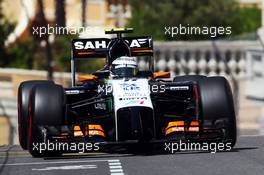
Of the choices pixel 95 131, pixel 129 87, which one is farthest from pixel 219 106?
pixel 95 131

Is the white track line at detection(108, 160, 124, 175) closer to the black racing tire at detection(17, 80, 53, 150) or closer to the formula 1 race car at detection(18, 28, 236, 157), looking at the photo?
the formula 1 race car at detection(18, 28, 236, 157)

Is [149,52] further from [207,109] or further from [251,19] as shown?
[251,19]

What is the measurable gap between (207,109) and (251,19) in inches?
1138

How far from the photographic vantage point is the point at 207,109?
18609mm

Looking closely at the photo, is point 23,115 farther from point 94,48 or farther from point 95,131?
point 94,48

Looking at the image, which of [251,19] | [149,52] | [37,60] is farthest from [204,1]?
[149,52]

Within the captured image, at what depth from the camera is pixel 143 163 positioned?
1711 centimetres

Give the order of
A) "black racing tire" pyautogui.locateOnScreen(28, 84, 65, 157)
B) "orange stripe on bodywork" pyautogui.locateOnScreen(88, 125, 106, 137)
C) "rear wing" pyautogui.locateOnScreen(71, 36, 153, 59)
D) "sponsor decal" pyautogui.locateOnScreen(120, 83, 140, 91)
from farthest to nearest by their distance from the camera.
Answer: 1. "rear wing" pyautogui.locateOnScreen(71, 36, 153, 59)
2. "sponsor decal" pyautogui.locateOnScreen(120, 83, 140, 91)
3. "orange stripe on bodywork" pyautogui.locateOnScreen(88, 125, 106, 137)
4. "black racing tire" pyautogui.locateOnScreen(28, 84, 65, 157)

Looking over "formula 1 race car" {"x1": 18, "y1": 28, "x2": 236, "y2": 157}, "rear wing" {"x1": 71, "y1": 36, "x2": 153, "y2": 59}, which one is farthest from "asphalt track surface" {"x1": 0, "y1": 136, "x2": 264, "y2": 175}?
"rear wing" {"x1": 71, "y1": 36, "x2": 153, "y2": 59}

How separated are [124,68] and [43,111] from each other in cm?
198

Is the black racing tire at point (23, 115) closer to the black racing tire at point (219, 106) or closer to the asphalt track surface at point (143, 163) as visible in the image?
the asphalt track surface at point (143, 163)

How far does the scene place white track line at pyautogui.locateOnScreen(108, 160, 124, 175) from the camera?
1616cm

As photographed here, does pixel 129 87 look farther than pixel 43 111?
Yes

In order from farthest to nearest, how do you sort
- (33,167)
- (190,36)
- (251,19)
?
(251,19)
(190,36)
(33,167)
